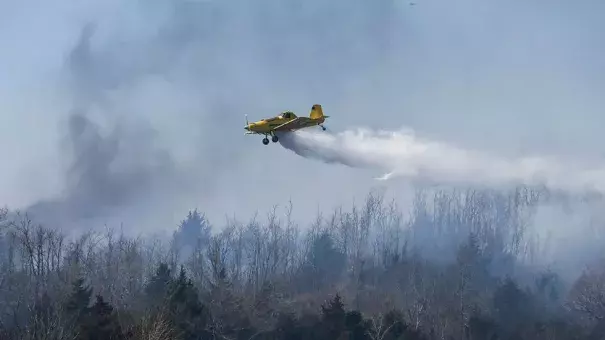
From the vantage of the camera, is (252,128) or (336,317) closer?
(252,128)

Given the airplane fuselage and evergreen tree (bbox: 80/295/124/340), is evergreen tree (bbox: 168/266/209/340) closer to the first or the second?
evergreen tree (bbox: 80/295/124/340)

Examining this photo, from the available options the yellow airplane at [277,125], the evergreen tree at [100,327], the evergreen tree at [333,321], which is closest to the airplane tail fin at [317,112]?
the yellow airplane at [277,125]

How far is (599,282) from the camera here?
92438 millimetres

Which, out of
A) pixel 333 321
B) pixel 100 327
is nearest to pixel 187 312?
pixel 100 327

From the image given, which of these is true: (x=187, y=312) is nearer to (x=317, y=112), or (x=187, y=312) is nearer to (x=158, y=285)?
(x=158, y=285)

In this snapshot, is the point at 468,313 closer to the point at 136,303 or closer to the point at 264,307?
the point at 264,307

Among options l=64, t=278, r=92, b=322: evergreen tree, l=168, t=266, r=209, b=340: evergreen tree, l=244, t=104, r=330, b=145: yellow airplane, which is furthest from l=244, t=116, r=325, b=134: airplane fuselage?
l=64, t=278, r=92, b=322: evergreen tree

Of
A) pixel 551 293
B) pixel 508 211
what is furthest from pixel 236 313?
pixel 508 211

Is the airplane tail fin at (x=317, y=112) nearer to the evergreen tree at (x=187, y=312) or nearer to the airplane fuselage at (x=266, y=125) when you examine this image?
the airplane fuselage at (x=266, y=125)

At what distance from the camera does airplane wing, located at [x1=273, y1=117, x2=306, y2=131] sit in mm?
49947

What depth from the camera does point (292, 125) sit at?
50438 mm

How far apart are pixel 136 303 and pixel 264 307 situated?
1363 cm

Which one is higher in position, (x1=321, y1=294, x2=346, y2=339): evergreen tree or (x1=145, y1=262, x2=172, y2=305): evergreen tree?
(x1=145, y1=262, x2=172, y2=305): evergreen tree

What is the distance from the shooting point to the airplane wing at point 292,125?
164 feet
